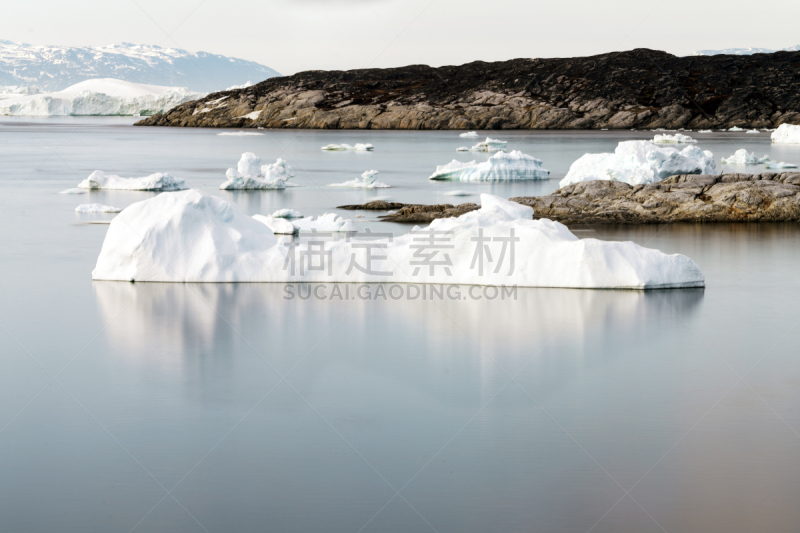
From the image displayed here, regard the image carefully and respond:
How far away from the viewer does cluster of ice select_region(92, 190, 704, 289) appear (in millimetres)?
8328

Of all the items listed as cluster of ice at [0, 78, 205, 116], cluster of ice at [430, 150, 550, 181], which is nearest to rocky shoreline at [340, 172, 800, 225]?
cluster of ice at [430, 150, 550, 181]

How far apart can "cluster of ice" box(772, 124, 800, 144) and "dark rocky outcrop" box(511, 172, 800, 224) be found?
96.0 feet

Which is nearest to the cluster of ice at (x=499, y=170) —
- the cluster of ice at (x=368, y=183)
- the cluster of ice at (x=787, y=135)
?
the cluster of ice at (x=368, y=183)

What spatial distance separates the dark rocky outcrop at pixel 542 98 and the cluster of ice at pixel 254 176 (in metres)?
48.0

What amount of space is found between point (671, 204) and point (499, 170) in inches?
317

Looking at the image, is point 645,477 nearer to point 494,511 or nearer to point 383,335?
point 494,511

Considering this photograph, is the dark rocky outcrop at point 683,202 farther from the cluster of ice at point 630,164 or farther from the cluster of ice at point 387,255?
the cluster of ice at point 387,255

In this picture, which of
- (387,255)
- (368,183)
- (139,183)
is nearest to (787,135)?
(368,183)

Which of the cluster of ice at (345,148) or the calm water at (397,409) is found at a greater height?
the cluster of ice at (345,148)

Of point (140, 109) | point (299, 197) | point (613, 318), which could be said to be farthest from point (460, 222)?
point (140, 109)

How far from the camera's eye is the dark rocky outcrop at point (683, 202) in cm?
1442

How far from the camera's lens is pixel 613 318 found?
24.5 feet

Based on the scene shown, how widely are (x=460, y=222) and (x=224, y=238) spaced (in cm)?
245

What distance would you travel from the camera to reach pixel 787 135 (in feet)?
140
